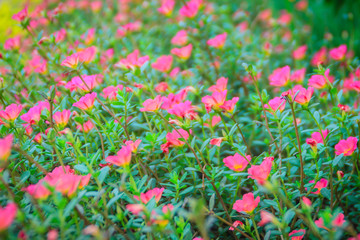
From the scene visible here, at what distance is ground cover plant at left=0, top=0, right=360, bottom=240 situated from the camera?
96cm

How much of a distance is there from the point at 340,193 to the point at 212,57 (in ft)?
3.99

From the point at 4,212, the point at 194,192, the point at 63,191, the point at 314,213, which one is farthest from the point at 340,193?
the point at 4,212

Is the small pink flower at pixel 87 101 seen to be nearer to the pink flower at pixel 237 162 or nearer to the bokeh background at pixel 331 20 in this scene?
the pink flower at pixel 237 162

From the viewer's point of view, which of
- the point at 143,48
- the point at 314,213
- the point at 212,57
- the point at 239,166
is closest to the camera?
the point at 239,166

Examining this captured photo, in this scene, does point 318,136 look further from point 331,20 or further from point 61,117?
point 331,20

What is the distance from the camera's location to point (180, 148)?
122 cm

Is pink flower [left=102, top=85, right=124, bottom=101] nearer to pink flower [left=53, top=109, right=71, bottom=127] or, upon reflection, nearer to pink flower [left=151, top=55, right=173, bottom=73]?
pink flower [left=53, top=109, right=71, bottom=127]

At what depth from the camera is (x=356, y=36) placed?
7.91ft

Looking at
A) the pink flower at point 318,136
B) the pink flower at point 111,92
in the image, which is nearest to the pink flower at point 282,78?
the pink flower at point 318,136

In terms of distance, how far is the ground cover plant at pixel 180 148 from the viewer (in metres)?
0.96

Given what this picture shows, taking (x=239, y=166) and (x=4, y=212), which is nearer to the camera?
(x=4, y=212)

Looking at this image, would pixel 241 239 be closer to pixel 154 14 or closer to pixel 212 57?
pixel 212 57

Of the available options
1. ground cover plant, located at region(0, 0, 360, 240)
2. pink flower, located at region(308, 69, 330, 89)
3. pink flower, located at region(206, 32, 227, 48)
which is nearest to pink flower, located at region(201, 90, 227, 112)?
ground cover plant, located at region(0, 0, 360, 240)

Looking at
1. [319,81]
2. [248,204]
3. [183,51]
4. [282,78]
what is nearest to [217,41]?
[183,51]
